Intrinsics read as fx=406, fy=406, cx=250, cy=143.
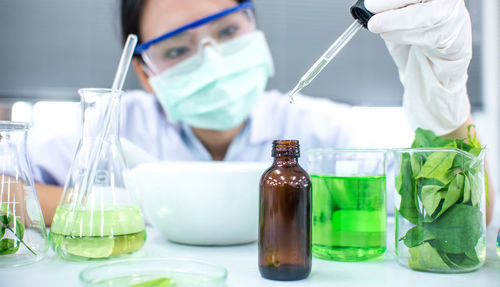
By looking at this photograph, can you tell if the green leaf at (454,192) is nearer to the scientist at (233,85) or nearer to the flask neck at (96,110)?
the scientist at (233,85)

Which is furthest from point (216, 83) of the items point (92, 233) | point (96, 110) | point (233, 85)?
point (92, 233)

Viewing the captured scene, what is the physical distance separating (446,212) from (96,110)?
59 centimetres

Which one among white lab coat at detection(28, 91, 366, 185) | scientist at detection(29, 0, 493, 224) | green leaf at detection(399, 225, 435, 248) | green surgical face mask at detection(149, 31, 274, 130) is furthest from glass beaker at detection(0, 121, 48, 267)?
white lab coat at detection(28, 91, 366, 185)

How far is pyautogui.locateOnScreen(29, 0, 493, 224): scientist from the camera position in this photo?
750 millimetres

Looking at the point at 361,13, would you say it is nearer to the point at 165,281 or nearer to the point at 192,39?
the point at 165,281

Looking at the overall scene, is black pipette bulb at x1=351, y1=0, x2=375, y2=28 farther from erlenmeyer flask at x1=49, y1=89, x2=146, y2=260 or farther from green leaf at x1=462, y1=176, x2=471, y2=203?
erlenmeyer flask at x1=49, y1=89, x2=146, y2=260

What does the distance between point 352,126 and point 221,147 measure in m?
0.55

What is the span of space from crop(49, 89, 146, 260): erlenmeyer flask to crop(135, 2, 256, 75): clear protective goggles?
25.1 inches

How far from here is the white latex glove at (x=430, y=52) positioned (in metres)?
0.70

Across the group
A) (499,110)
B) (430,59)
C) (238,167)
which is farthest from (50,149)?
(499,110)

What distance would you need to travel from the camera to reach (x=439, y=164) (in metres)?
0.59

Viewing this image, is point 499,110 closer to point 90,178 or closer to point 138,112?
point 138,112

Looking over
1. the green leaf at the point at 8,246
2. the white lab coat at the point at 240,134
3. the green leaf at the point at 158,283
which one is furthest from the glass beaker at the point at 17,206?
the white lab coat at the point at 240,134

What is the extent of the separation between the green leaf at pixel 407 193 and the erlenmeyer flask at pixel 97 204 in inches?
17.2
